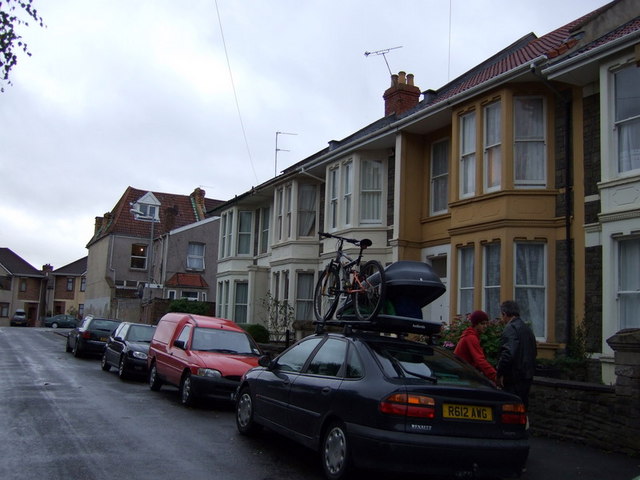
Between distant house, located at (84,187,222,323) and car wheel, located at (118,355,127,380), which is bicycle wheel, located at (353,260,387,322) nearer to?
car wheel, located at (118,355,127,380)

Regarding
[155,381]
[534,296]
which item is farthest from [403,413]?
[155,381]

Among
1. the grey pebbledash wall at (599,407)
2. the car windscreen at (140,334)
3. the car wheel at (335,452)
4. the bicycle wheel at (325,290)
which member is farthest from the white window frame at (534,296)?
the car windscreen at (140,334)

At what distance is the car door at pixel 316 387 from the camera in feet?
21.4

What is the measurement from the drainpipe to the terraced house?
0.03m

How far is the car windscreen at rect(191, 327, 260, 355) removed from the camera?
1218 centimetres

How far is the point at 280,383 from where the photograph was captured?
7609 mm

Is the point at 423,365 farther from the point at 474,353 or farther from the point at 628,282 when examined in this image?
the point at 628,282

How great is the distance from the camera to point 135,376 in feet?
52.4

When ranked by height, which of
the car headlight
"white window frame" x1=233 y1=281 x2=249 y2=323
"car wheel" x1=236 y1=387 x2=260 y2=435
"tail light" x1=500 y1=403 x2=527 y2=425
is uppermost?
"white window frame" x1=233 y1=281 x2=249 y2=323

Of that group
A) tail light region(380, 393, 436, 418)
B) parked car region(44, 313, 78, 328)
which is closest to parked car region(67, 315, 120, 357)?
tail light region(380, 393, 436, 418)

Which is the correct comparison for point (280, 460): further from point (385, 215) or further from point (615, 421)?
point (385, 215)

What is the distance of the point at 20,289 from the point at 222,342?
253ft

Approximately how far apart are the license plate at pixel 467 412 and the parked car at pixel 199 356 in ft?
19.4

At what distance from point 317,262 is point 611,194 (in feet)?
39.6
